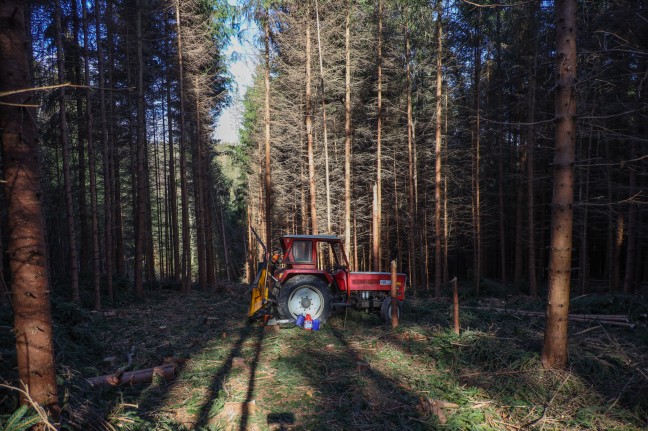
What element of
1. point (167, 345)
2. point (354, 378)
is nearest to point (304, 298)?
point (167, 345)

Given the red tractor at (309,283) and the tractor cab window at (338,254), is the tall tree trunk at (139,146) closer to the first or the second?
the red tractor at (309,283)

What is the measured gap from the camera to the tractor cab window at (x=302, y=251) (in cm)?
830

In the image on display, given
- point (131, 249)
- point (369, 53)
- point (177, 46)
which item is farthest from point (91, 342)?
point (131, 249)

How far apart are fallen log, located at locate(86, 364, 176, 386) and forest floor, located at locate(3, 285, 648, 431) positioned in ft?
0.41

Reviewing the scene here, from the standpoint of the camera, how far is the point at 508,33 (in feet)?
48.8

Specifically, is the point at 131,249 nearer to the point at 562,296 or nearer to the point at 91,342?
the point at 91,342

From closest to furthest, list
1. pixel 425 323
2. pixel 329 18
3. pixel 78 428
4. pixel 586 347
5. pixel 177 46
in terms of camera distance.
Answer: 1. pixel 78 428
2. pixel 586 347
3. pixel 425 323
4. pixel 329 18
5. pixel 177 46

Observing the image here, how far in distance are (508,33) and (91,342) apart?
56.7 feet

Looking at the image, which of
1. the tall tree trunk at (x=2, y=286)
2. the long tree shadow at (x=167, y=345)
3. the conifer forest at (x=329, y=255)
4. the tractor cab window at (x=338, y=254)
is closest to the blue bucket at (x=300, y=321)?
the conifer forest at (x=329, y=255)

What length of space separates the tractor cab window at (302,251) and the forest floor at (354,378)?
5.09ft

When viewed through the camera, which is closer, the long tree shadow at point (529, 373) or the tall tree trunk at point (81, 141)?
the long tree shadow at point (529, 373)

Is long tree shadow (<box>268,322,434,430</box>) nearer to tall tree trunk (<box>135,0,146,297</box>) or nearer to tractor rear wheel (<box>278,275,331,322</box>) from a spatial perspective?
tractor rear wheel (<box>278,275,331,322</box>)

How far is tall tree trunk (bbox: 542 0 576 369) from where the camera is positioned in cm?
489

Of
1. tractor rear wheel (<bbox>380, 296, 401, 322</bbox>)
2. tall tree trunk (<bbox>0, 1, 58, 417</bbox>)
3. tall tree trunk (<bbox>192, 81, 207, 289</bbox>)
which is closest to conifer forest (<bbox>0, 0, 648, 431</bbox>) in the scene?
tall tree trunk (<bbox>0, 1, 58, 417</bbox>)
